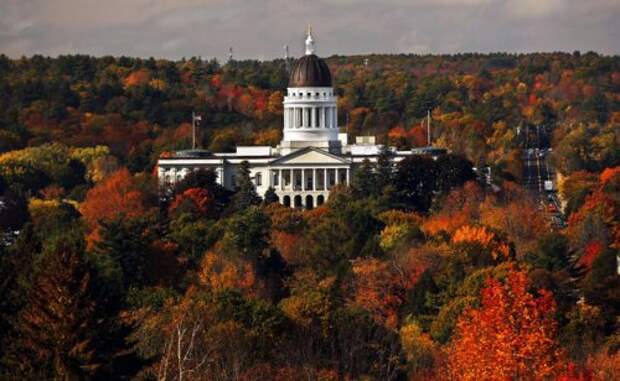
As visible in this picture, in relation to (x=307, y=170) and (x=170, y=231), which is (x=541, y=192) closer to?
(x=307, y=170)

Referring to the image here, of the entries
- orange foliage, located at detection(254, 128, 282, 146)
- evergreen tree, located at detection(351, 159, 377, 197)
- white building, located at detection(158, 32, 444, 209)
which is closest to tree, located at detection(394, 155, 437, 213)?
evergreen tree, located at detection(351, 159, 377, 197)

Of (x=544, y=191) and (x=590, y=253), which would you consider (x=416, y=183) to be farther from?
(x=544, y=191)

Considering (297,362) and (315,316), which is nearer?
(297,362)

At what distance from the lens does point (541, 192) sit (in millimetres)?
175500

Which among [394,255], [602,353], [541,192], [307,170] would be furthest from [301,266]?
[541,192]

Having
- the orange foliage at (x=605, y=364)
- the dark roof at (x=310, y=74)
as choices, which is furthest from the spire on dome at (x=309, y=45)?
the orange foliage at (x=605, y=364)

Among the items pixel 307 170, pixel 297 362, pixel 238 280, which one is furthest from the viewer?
pixel 307 170

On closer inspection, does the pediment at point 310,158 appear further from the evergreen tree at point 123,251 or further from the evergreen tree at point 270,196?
the evergreen tree at point 123,251

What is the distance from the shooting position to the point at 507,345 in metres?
74.5

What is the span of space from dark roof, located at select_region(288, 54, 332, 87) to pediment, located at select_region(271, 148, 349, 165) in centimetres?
880

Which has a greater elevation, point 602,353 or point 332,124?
point 332,124

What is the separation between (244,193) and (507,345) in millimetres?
75158

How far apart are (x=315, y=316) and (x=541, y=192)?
272ft

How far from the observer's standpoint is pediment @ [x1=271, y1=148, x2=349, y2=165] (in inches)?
6491
